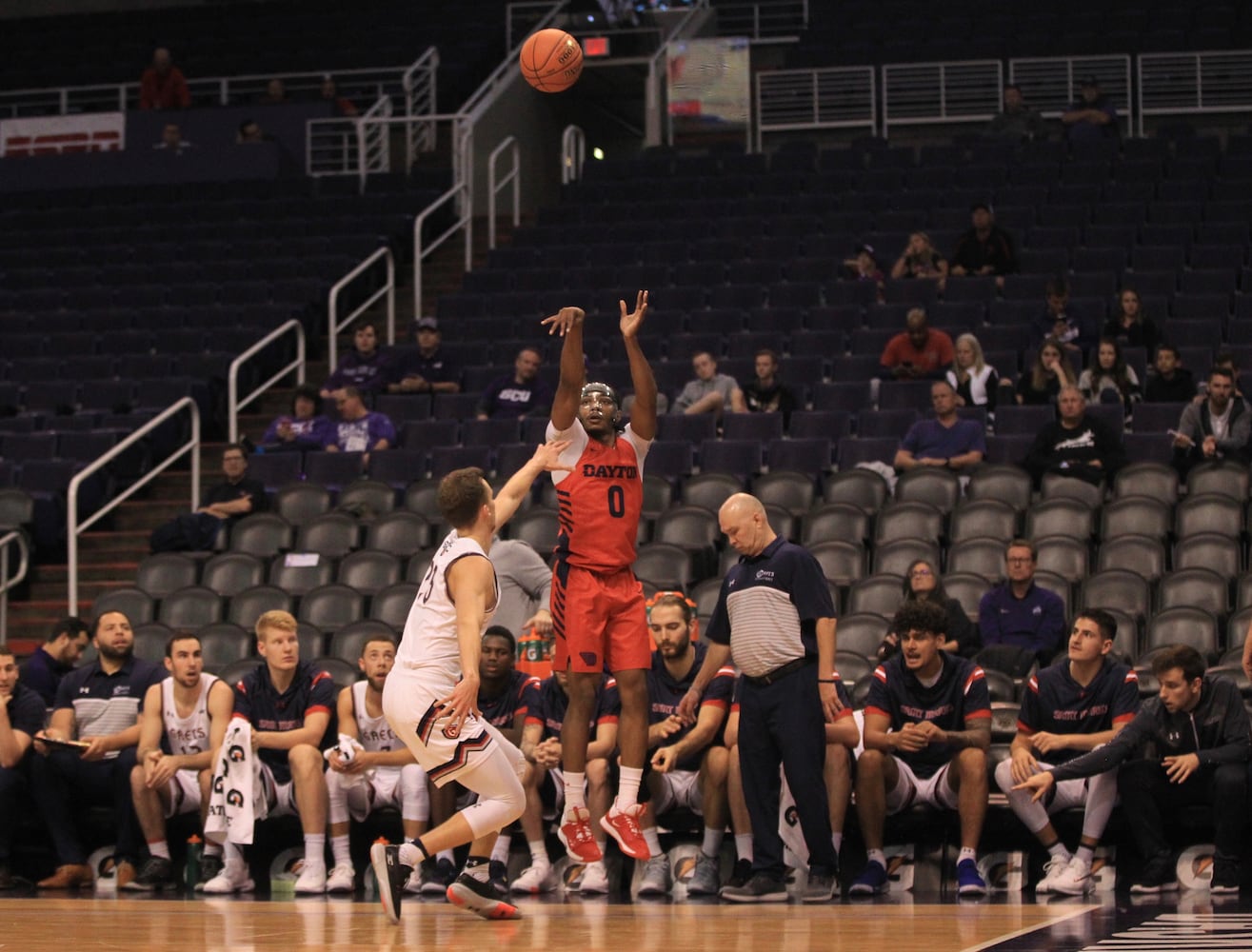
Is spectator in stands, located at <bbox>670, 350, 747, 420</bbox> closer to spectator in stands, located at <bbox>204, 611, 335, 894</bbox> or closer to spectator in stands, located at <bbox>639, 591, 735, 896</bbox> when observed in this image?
spectator in stands, located at <bbox>639, 591, 735, 896</bbox>

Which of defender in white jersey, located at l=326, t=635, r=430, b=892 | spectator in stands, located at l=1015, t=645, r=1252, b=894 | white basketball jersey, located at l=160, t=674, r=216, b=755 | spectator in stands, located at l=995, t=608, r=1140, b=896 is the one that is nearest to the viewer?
spectator in stands, located at l=1015, t=645, r=1252, b=894

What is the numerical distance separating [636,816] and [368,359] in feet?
26.3

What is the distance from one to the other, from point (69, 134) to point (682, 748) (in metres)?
15.3

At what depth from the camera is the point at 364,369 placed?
14.3m

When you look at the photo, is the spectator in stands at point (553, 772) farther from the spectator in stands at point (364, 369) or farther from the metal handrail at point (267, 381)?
the metal handrail at point (267, 381)

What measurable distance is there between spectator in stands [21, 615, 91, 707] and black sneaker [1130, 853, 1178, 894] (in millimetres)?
5967

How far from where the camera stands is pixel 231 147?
1978 centimetres

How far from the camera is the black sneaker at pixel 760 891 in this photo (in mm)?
7348

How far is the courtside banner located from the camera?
20516 millimetres

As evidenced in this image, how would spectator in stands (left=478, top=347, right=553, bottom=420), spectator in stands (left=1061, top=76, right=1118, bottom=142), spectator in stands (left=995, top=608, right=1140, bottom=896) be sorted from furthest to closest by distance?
1. spectator in stands (left=1061, top=76, right=1118, bottom=142)
2. spectator in stands (left=478, top=347, right=553, bottom=420)
3. spectator in stands (left=995, top=608, right=1140, bottom=896)

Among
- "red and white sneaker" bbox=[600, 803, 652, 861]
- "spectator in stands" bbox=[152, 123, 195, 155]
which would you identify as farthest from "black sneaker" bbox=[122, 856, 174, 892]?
"spectator in stands" bbox=[152, 123, 195, 155]

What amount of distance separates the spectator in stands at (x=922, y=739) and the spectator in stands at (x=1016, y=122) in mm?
10235

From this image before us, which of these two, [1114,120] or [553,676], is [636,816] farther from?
[1114,120]

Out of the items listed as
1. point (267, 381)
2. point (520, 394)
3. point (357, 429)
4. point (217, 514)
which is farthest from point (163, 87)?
point (217, 514)
